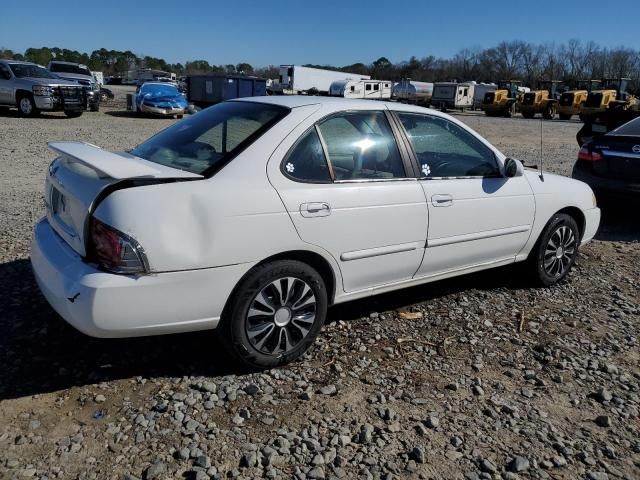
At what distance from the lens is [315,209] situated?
10.8ft

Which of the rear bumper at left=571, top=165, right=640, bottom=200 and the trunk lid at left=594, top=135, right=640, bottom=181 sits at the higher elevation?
the trunk lid at left=594, top=135, right=640, bottom=181

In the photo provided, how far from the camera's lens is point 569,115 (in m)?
40.2

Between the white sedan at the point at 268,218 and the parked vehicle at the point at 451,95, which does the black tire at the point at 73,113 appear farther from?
the parked vehicle at the point at 451,95

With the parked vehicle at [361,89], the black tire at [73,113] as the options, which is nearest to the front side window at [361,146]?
the black tire at [73,113]

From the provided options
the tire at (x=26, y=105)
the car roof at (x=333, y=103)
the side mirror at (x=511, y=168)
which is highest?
the car roof at (x=333, y=103)

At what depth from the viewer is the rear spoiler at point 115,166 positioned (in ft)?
9.39

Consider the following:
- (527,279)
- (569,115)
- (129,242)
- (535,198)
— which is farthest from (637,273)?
(569,115)

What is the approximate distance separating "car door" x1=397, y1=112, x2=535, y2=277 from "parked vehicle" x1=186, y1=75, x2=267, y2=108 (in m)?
26.4

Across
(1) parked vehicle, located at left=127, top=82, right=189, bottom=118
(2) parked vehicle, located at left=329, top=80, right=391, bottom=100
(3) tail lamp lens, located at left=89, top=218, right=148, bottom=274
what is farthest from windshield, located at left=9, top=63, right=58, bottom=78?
(2) parked vehicle, located at left=329, top=80, right=391, bottom=100

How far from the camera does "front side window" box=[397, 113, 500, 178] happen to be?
397cm

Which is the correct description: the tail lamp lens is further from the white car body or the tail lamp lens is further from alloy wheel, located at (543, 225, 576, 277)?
alloy wheel, located at (543, 225, 576, 277)

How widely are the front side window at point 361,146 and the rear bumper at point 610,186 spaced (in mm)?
4435

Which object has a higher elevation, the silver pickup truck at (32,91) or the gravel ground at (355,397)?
the silver pickup truck at (32,91)

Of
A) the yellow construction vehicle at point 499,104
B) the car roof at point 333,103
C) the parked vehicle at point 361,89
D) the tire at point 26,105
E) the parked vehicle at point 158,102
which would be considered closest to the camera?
the car roof at point 333,103
